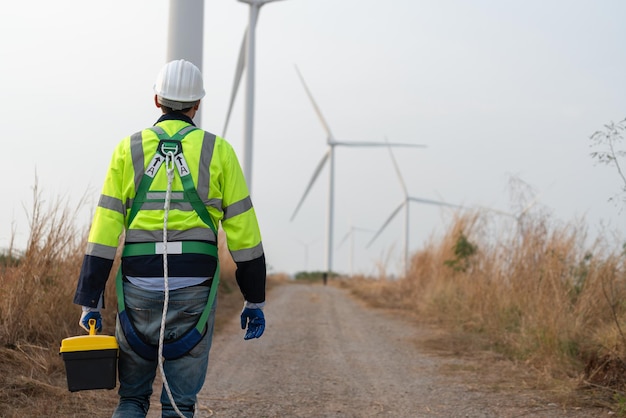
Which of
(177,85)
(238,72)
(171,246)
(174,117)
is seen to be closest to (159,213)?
(171,246)

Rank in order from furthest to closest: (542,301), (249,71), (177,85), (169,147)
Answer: (249,71), (542,301), (177,85), (169,147)

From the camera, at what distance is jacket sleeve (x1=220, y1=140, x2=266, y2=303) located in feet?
12.3

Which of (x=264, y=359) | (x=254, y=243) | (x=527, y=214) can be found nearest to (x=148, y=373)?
(x=254, y=243)

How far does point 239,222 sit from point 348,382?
4.05 metres

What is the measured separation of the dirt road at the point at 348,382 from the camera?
626cm

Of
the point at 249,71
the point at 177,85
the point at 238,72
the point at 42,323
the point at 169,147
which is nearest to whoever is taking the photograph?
the point at 169,147

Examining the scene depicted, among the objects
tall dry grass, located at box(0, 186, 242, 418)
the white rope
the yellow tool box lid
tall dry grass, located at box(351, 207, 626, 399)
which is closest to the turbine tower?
tall dry grass, located at box(0, 186, 242, 418)

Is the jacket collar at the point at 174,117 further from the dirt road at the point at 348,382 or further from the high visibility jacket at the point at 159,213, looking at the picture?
the dirt road at the point at 348,382

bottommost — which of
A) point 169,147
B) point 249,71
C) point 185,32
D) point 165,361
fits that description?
point 165,361

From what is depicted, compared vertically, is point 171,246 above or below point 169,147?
below

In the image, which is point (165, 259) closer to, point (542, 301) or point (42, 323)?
point (42, 323)

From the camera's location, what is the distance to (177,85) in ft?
12.6

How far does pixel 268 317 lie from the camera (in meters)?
13.8

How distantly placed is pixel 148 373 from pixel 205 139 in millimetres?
1057
